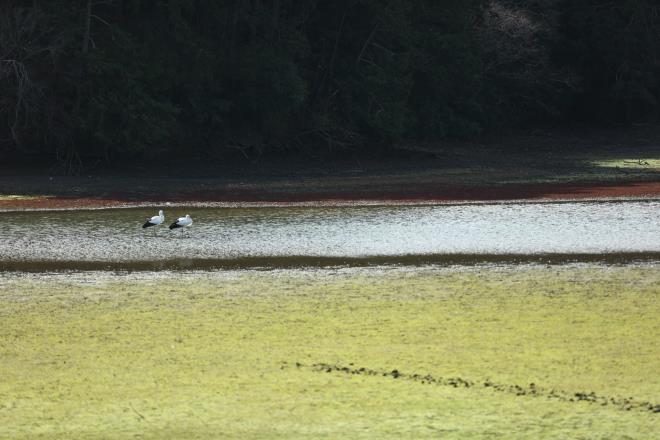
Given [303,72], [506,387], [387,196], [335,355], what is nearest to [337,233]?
[387,196]

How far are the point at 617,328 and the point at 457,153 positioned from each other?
104 ft

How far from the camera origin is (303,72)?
4334 centimetres

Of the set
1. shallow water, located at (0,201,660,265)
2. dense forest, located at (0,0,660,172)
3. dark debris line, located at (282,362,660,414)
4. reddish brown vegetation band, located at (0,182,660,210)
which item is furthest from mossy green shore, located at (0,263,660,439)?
dense forest, located at (0,0,660,172)

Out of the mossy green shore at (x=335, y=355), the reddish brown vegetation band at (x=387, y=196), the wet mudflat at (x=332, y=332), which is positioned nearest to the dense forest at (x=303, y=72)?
the reddish brown vegetation band at (x=387, y=196)

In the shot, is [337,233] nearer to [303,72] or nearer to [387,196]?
[387,196]

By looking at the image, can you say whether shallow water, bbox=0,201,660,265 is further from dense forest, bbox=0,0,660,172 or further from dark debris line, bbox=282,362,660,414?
dense forest, bbox=0,0,660,172

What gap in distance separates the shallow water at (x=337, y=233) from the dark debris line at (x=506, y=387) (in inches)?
343

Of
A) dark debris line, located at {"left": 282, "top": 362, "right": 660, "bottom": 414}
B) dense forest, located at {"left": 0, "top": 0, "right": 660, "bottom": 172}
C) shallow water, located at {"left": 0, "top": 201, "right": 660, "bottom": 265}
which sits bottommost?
dark debris line, located at {"left": 282, "top": 362, "right": 660, "bottom": 414}

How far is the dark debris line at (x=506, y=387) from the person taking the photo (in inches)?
402

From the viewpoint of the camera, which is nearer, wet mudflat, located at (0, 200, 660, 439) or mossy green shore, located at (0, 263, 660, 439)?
mossy green shore, located at (0, 263, 660, 439)

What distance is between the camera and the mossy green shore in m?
9.82

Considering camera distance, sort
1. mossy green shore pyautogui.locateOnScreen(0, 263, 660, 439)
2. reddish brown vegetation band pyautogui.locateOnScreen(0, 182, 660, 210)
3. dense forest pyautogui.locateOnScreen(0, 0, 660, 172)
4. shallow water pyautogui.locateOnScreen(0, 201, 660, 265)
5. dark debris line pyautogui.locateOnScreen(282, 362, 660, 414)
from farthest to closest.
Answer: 1. dense forest pyautogui.locateOnScreen(0, 0, 660, 172)
2. reddish brown vegetation band pyautogui.locateOnScreen(0, 182, 660, 210)
3. shallow water pyautogui.locateOnScreen(0, 201, 660, 265)
4. dark debris line pyautogui.locateOnScreen(282, 362, 660, 414)
5. mossy green shore pyautogui.locateOnScreen(0, 263, 660, 439)

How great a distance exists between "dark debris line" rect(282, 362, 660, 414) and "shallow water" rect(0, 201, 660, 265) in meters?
8.71

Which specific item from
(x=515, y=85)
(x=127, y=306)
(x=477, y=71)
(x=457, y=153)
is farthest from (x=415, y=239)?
(x=515, y=85)
